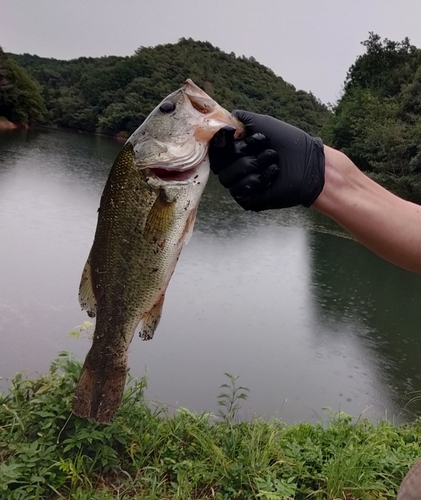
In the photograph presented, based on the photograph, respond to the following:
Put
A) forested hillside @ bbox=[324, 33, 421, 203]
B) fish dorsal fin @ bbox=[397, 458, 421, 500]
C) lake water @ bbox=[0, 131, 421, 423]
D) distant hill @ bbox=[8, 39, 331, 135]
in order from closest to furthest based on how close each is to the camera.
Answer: fish dorsal fin @ bbox=[397, 458, 421, 500] → lake water @ bbox=[0, 131, 421, 423] → forested hillside @ bbox=[324, 33, 421, 203] → distant hill @ bbox=[8, 39, 331, 135]

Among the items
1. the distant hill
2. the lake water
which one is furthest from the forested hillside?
the lake water

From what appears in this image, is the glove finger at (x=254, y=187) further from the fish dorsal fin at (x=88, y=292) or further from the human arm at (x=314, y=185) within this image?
the fish dorsal fin at (x=88, y=292)

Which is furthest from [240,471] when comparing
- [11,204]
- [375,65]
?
[375,65]

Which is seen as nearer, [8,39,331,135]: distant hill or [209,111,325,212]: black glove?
[209,111,325,212]: black glove

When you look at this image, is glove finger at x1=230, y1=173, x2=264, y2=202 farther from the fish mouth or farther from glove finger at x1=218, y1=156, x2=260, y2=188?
the fish mouth

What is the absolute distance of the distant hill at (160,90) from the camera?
41.3m

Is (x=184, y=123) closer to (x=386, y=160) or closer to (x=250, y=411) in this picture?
(x=250, y=411)

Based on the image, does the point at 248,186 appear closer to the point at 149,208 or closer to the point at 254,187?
the point at 254,187

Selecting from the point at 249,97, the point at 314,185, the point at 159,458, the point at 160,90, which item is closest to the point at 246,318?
the point at 159,458

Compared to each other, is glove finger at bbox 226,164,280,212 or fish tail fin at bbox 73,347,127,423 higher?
glove finger at bbox 226,164,280,212

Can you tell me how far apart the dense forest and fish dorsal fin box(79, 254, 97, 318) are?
70.2 ft

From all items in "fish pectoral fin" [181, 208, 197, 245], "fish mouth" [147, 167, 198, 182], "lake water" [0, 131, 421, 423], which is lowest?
"lake water" [0, 131, 421, 423]

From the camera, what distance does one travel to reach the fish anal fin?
1.56 meters

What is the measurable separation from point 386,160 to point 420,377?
64.7 ft
